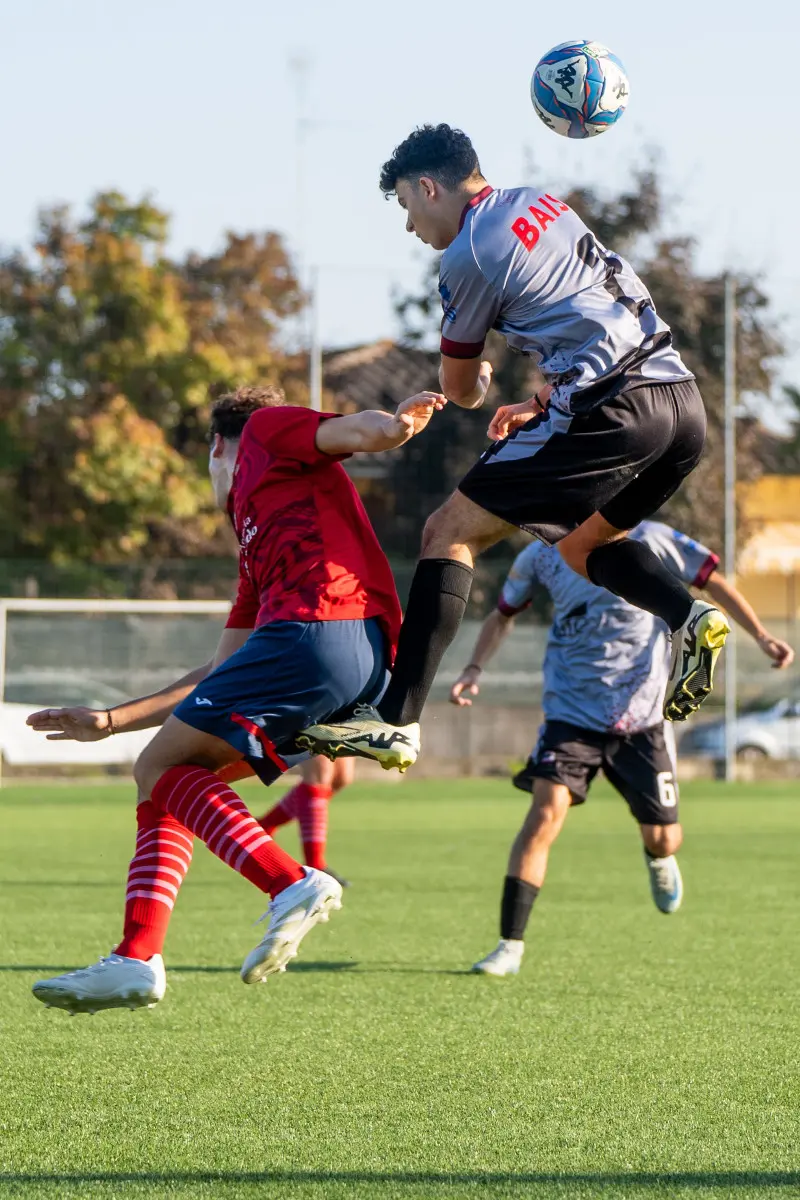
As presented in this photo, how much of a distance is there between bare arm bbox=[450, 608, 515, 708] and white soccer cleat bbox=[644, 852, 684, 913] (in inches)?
52.0

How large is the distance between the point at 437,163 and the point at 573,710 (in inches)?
161

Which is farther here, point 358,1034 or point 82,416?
point 82,416

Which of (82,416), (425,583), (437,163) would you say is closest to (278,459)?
(425,583)

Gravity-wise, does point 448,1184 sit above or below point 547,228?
below

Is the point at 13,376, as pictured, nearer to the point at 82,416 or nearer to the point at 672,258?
the point at 82,416

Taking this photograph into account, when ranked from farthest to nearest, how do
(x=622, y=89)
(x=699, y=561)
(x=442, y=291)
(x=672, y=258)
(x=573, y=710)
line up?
(x=672, y=258) < (x=573, y=710) < (x=699, y=561) < (x=622, y=89) < (x=442, y=291)

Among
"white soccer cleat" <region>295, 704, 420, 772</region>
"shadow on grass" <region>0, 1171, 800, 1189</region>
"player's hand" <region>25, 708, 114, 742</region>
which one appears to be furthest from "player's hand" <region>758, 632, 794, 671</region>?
"shadow on grass" <region>0, 1171, 800, 1189</region>

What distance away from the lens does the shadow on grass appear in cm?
400

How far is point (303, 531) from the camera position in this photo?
4938mm

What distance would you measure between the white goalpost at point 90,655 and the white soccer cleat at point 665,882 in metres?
14.5

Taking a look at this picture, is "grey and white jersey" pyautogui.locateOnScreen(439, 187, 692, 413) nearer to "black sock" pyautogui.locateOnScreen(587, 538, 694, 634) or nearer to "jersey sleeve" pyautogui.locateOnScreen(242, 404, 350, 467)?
"jersey sleeve" pyautogui.locateOnScreen(242, 404, 350, 467)

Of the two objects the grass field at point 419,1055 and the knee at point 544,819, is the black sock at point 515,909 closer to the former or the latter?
the grass field at point 419,1055

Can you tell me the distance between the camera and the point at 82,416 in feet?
104

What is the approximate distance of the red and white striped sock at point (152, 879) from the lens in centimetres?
479
